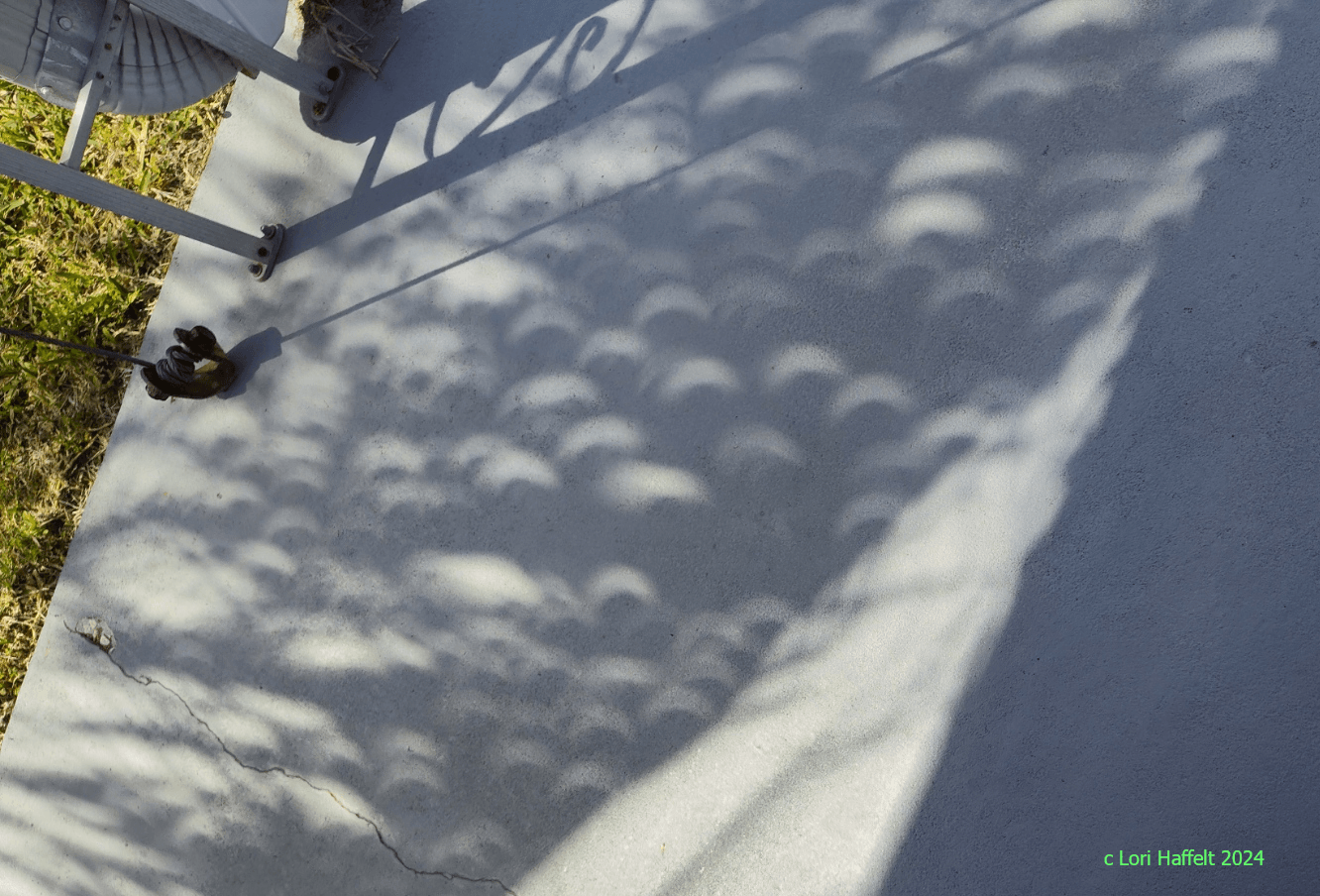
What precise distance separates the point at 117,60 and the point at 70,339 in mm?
1192

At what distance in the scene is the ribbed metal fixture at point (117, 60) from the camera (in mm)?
1968

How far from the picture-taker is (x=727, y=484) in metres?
2.20

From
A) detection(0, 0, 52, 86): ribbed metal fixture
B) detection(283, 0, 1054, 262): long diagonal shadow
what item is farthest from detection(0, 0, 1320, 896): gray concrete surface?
detection(0, 0, 52, 86): ribbed metal fixture

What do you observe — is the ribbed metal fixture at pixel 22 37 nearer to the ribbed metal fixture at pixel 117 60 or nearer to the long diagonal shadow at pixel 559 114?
the ribbed metal fixture at pixel 117 60

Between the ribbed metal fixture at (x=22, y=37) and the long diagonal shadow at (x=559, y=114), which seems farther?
the long diagonal shadow at (x=559, y=114)

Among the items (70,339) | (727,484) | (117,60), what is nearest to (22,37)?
(117,60)

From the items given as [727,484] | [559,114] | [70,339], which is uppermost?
[559,114]

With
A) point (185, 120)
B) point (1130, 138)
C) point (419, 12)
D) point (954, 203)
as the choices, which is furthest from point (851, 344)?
point (185, 120)

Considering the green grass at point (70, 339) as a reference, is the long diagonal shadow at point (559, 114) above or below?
above

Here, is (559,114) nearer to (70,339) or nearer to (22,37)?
(22,37)

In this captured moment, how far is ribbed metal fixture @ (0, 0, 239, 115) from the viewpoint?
1968 mm

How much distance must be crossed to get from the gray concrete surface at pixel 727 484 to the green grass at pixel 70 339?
19 cm

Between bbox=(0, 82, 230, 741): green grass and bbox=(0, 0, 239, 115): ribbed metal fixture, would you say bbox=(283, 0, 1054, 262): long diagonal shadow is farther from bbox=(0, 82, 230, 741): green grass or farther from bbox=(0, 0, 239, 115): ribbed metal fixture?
bbox=(0, 82, 230, 741): green grass

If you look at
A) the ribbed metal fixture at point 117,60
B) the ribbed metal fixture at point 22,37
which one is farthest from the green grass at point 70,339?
the ribbed metal fixture at point 22,37
